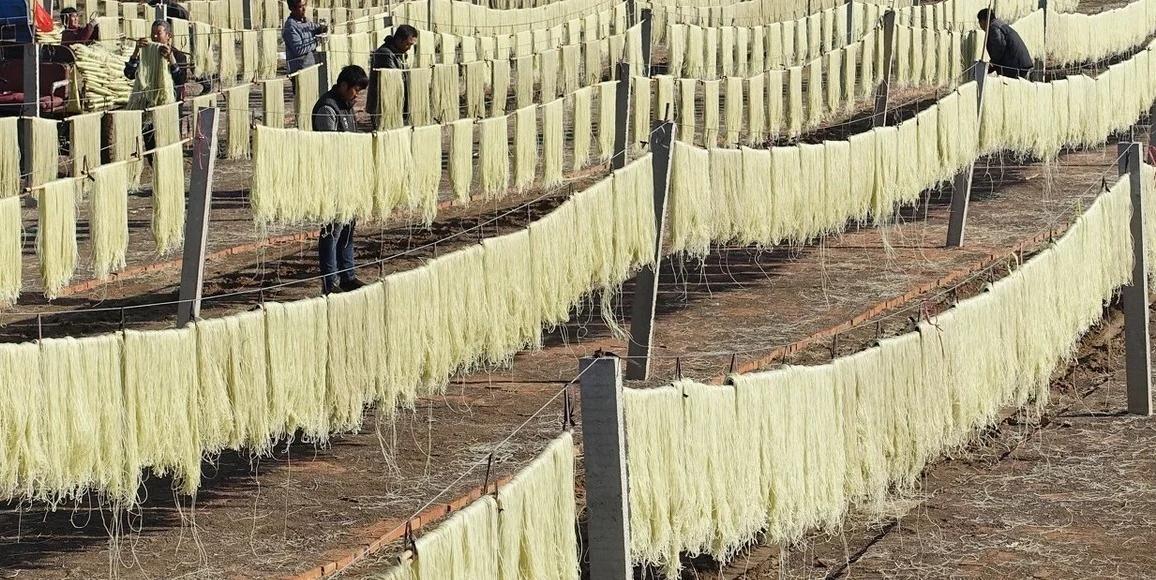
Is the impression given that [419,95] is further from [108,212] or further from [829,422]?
[829,422]

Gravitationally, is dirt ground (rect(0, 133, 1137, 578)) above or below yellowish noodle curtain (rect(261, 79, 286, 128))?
below

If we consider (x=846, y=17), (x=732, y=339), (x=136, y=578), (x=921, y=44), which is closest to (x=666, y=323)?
(x=732, y=339)

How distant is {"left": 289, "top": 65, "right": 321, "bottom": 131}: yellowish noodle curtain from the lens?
17281 mm

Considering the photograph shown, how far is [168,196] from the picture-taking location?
42.3ft

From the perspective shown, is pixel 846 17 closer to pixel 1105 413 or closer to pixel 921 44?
pixel 921 44

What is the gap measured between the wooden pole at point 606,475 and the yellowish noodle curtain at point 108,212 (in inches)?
228

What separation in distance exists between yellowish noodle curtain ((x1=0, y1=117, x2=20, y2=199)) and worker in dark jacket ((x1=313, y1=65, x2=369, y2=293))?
85.3 inches

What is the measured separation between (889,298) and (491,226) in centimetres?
372

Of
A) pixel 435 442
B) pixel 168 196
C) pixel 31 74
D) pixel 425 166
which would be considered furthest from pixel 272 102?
pixel 435 442

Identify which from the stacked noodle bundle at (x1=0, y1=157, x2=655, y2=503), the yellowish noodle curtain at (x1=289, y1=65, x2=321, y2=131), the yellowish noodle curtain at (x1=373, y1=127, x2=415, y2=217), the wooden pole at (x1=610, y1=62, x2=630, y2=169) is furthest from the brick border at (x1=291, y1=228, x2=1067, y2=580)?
the yellowish noodle curtain at (x1=289, y1=65, x2=321, y2=131)

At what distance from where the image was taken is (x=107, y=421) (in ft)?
29.4

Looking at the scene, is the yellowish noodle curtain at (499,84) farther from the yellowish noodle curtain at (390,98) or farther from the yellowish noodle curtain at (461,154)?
the yellowish noodle curtain at (461,154)

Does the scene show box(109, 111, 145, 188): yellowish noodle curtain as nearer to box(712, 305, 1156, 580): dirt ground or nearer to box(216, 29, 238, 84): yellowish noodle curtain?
box(216, 29, 238, 84): yellowish noodle curtain

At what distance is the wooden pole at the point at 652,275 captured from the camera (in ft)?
40.9
